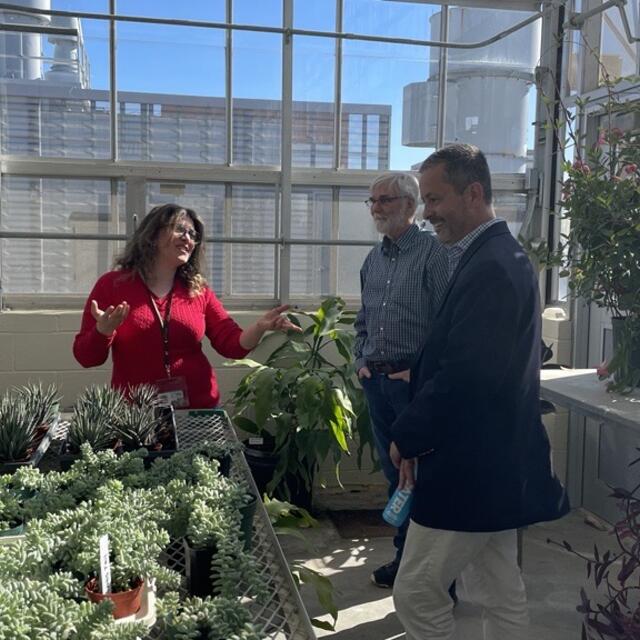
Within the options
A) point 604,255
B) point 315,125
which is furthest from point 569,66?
point 604,255

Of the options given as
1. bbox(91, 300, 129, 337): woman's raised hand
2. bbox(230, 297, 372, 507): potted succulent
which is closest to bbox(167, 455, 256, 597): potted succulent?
bbox(91, 300, 129, 337): woman's raised hand

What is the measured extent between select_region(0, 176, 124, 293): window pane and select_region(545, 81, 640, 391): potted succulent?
99.5 inches

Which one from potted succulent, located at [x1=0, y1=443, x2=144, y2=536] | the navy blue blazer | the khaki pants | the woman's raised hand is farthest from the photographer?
the woman's raised hand

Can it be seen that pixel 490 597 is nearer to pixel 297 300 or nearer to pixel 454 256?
pixel 454 256

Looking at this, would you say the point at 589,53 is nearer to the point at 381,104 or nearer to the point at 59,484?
the point at 381,104

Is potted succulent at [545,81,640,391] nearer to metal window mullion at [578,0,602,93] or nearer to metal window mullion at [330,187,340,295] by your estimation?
metal window mullion at [578,0,602,93]

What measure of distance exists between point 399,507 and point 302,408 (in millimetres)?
1533

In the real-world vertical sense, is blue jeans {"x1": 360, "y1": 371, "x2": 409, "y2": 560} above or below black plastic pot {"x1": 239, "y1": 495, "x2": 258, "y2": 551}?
below

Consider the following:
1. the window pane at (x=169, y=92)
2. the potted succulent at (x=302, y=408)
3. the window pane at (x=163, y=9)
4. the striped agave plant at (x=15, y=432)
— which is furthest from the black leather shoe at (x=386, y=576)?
the window pane at (x=163, y=9)

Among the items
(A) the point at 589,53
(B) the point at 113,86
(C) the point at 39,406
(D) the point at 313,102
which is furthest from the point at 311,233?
(C) the point at 39,406

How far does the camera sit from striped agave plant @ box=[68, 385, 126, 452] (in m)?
1.66

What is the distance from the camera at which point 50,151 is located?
3918 millimetres

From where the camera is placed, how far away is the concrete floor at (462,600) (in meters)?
2.72

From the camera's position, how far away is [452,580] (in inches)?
77.2
